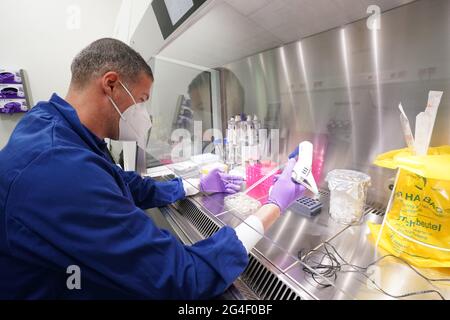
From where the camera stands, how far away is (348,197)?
754 millimetres

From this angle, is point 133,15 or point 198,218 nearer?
point 198,218

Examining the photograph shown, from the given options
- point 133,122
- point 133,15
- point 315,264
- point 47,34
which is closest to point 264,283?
point 315,264

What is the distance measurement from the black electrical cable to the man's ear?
0.78 metres

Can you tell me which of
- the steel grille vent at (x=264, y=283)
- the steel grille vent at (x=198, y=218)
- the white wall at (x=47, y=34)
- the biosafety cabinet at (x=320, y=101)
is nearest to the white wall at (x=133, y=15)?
the biosafety cabinet at (x=320, y=101)

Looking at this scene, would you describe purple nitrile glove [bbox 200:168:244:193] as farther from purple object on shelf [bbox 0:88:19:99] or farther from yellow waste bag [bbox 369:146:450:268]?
purple object on shelf [bbox 0:88:19:99]

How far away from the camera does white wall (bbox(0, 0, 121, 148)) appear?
2.17m

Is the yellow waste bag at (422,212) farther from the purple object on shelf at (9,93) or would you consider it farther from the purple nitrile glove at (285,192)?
the purple object on shelf at (9,93)

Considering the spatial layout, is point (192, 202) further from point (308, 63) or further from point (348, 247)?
point (308, 63)

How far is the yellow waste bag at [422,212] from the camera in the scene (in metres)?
0.49

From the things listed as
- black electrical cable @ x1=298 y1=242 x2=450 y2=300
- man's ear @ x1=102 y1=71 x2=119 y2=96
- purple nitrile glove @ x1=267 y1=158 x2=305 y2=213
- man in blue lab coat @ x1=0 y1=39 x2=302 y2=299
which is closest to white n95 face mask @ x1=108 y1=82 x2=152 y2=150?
man's ear @ x1=102 y1=71 x2=119 y2=96

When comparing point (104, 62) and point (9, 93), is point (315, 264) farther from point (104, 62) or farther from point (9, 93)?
point (9, 93)

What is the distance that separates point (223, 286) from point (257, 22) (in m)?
0.97

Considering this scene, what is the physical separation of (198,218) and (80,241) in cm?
49

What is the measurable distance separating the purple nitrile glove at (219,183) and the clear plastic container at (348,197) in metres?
0.45
